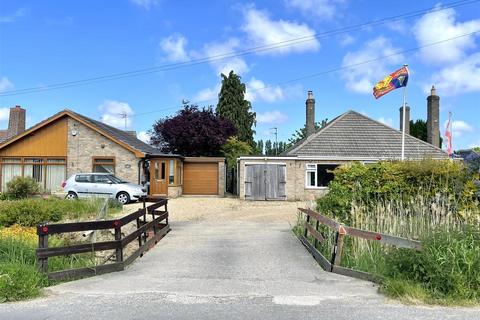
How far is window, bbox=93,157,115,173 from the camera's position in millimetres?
27000

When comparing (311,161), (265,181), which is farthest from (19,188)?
(311,161)

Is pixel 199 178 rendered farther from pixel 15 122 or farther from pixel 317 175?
pixel 15 122

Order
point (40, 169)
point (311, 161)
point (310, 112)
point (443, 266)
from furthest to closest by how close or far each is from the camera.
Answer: point (310, 112)
point (40, 169)
point (311, 161)
point (443, 266)

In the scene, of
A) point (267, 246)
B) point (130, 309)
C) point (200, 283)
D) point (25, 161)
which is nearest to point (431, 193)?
point (267, 246)

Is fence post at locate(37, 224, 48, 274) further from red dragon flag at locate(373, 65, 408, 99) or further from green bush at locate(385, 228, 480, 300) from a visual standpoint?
red dragon flag at locate(373, 65, 408, 99)

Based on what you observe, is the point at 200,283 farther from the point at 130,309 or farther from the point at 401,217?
the point at 401,217

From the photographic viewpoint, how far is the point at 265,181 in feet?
86.0

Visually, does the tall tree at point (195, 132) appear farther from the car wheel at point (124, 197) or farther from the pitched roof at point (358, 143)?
the car wheel at point (124, 197)

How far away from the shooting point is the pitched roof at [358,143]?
88.4 feet

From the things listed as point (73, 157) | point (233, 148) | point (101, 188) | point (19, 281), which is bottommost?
point (19, 281)

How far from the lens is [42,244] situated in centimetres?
700

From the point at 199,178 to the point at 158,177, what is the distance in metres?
3.66

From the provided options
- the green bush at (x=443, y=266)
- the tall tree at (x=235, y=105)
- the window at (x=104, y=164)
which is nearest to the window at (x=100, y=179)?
the window at (x=104, y=164)

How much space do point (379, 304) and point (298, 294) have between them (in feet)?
3.61
